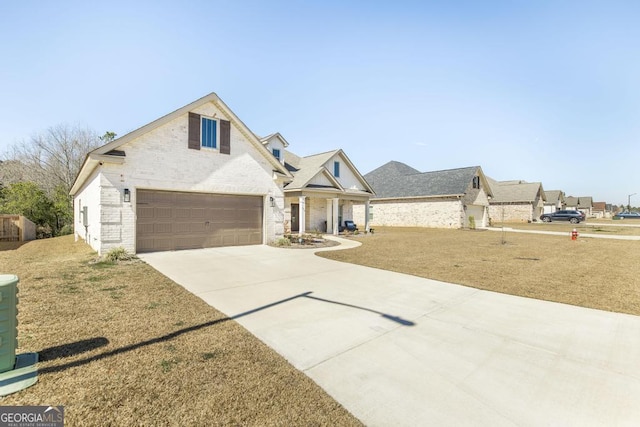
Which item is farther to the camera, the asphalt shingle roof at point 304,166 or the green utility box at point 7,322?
the asphalt shingle roof at point 304,166

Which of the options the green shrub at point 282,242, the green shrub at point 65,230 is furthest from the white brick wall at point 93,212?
the green shrub at point 282,242

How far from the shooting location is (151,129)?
11.1m

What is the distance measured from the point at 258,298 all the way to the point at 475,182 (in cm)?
3042

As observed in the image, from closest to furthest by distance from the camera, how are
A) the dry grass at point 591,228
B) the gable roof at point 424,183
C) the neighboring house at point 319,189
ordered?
the neighboring house at point 319,189 < the dry grass at point 591,228 < the gable roof at point 424,183

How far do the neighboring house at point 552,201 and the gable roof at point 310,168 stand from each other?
47492 millimetres

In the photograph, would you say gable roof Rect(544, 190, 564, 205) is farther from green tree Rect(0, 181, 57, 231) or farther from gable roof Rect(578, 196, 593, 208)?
green tree Rect(0, 181, 57, 231)

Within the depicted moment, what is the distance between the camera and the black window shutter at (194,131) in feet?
39.6

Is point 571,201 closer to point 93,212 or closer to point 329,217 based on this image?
point 329,217

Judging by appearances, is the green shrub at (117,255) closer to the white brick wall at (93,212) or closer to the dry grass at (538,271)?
the white brick wall at (93,212)

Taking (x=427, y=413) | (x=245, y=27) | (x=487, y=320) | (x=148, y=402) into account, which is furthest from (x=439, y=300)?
(x=245, y=27)

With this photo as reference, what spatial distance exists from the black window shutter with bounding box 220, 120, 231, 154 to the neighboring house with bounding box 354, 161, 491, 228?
19379 mm

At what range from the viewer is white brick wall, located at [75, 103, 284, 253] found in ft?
34.2

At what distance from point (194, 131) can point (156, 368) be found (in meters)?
11.1

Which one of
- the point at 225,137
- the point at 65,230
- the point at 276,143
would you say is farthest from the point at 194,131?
the point at 65,230
